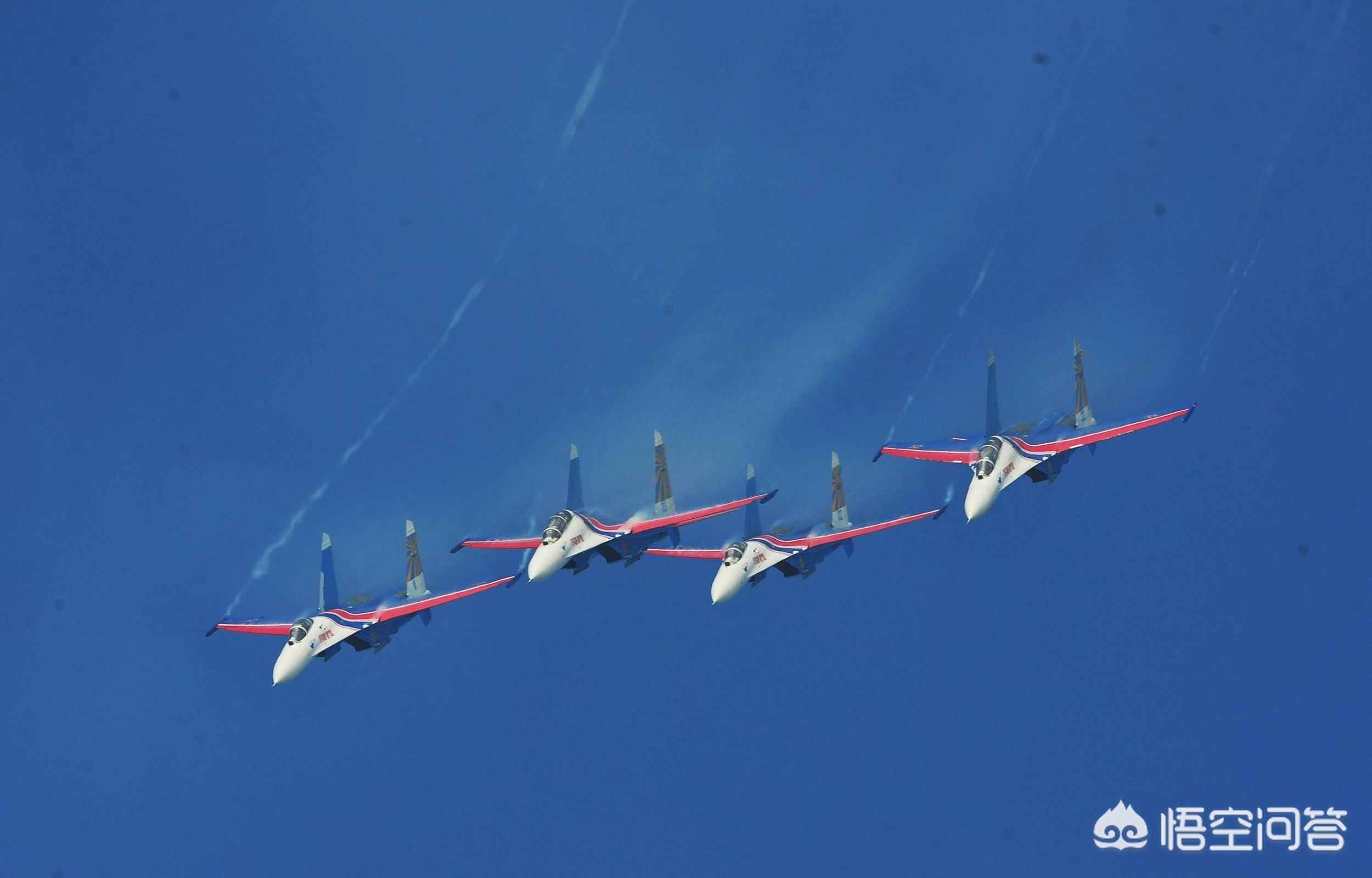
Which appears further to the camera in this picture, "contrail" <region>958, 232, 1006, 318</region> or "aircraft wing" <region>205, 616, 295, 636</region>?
"contrail" <region>958, 232, 1006, 318</region>

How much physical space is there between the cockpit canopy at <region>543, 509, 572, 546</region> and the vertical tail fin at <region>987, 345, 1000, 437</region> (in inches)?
683

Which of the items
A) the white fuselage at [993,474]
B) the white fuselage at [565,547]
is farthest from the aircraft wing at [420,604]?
the white fuselage at [993,474]

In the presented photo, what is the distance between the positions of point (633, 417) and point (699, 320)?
578 centimetres

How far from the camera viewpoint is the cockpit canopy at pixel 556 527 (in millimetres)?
82562

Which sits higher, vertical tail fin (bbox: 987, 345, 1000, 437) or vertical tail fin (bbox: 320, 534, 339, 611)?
vertical tail fin (bbox: 987, 345, 1000, 437)

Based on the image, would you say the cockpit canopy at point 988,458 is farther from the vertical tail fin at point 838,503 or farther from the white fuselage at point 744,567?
the white fuselage at point 744,567

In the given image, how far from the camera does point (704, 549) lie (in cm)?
8512

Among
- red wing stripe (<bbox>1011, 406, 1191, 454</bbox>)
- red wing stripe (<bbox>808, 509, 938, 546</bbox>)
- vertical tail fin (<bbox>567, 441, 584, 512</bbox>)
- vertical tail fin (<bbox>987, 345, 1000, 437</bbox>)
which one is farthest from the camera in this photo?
vertical tail fin (<bbox>987, 345, 1000, 437</bbox>)

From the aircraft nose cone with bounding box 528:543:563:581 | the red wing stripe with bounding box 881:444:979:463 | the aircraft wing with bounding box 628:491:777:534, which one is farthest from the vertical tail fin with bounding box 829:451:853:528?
the aircraft nose cone with bounding box 528:543:563:581

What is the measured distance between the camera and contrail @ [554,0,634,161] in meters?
96.7

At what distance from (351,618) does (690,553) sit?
545 inches

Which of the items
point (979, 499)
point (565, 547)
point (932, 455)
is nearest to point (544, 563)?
point (565, 547)

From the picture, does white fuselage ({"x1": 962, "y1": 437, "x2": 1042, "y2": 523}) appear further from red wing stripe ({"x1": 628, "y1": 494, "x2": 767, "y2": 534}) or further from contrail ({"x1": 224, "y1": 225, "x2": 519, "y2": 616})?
contrail ({"x1": 224, "y1": 225, "x2": 519, "y2": 616})

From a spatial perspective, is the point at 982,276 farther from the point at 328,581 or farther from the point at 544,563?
the point at 328,581
